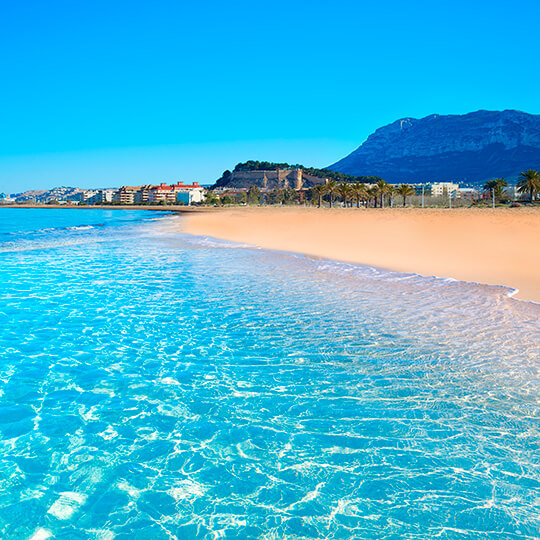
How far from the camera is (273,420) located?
600 cm

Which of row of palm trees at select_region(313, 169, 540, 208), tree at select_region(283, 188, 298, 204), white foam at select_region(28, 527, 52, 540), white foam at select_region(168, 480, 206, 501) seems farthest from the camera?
tree at select_region(283, 188, 298, 204)

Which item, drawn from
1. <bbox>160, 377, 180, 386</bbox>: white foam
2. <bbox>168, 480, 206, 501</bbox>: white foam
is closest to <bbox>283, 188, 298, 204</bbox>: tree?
<bbox>160, 377, 180, 386</bbox>: white foam

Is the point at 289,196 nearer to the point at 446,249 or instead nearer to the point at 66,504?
the point at 446,249

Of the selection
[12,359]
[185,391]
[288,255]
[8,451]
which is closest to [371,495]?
[185,391]

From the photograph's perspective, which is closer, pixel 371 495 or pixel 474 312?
pixel 371 495

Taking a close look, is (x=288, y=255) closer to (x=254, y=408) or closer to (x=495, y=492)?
(x=254, y=408)

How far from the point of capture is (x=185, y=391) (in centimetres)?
695

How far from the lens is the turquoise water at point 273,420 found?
422cm

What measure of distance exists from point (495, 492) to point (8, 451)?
17.6 ft

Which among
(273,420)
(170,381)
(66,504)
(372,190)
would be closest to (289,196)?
(372,190)

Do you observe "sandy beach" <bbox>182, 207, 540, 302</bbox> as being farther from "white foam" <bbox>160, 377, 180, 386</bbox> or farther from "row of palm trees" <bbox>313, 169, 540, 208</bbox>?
"row of palm trees" <bbox>313, 169, 540, 208</bbox>

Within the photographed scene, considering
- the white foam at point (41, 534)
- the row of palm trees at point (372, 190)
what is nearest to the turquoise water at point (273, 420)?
the white foam at point (41, 534)

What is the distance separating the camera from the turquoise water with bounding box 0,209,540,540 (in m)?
4.22

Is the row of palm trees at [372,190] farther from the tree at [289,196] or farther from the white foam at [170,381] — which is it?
the white foam at [170,381]
